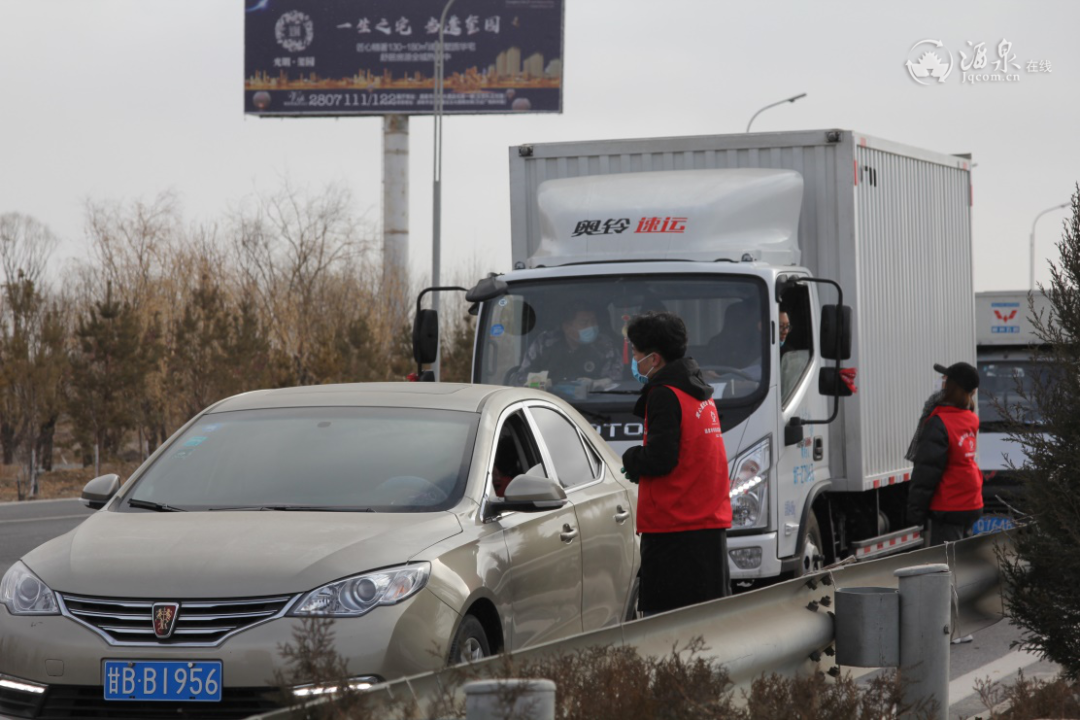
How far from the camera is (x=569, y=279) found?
10.4 meters

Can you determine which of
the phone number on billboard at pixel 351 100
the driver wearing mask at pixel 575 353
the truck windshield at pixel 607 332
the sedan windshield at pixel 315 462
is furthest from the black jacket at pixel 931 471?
the phone number on billboard at pixel 351 100

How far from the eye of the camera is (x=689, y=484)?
22.3 feet

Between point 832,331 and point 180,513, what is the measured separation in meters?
4.94

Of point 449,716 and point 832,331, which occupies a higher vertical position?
point 832,331

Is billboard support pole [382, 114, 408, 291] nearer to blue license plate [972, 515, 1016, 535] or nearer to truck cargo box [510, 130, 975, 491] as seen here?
truck cargo box [510, 130, 975, 491]

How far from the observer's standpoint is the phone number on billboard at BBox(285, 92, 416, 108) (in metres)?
46.3

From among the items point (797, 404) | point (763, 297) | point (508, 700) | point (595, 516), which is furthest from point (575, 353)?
point (508, 700)

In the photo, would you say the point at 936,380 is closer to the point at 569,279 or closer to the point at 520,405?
the point at 569,279

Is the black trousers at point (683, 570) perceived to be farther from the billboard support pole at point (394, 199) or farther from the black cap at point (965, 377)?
the billboard support pole at point (394, 199)

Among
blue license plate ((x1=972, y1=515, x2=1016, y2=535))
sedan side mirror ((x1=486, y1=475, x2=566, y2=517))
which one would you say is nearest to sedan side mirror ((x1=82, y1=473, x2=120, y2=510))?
sedan side mirror ((x1=486, y1=475, x2=566, y2=517))

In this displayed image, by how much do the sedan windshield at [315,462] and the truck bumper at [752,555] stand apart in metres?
3.14

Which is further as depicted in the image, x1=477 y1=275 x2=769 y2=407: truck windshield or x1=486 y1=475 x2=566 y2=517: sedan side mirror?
x1=477 y1=275 x2=769 y2=407: truck windshield

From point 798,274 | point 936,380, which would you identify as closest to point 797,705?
point 798,274

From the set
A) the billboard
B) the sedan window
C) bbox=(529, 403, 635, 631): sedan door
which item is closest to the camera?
bbox=(529, 403, 635, 631): sedan door
